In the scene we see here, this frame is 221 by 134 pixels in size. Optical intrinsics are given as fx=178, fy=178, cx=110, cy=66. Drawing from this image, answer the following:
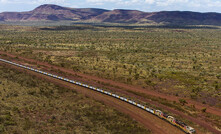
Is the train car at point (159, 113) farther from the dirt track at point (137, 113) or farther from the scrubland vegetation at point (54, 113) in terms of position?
the scrubland vegetation at point (54, 113)

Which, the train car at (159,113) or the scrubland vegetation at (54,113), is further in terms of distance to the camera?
the train car at (159,113)

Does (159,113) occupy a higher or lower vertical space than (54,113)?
higher

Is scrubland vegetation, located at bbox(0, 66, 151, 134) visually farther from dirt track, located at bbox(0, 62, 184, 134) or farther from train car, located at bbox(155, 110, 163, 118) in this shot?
train car, located at bbox(155, 110, 163, 118)

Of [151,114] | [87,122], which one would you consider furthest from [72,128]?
[151,114]

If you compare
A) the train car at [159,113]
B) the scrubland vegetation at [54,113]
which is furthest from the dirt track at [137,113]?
the scrubland vegetation at [54,113]

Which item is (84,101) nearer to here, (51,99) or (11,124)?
(51,99)

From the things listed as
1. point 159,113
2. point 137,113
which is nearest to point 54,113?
point 137,113

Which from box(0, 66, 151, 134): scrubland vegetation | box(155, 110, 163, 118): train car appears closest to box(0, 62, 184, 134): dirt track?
box(155, 110, 163, 118): train car

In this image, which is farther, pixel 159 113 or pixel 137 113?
pixel 137 113

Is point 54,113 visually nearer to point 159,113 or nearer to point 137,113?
point 137,113
